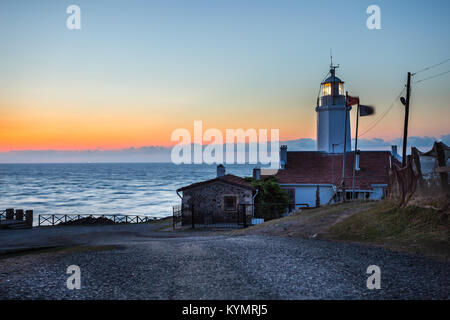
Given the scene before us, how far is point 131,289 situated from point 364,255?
21.4ft

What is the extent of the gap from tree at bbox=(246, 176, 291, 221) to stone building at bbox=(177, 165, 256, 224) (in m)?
1.59

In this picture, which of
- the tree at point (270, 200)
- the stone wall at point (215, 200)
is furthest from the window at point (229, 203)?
the tree at point (270, 200)

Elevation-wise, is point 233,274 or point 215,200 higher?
point 233,274

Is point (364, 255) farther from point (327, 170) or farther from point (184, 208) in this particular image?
point (327, 170)

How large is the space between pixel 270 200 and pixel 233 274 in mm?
20944

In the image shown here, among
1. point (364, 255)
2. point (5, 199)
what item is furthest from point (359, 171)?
point (5, 199)

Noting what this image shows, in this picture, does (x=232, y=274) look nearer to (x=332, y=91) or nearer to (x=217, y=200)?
(x=217, y=200)

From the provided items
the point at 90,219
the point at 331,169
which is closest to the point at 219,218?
the point at 331,169

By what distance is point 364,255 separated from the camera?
1047 centimetres

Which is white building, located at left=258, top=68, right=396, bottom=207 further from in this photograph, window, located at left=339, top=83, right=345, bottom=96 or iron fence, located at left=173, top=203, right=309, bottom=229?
iron fence, located at left=173, top=203, right=309, bottom=229

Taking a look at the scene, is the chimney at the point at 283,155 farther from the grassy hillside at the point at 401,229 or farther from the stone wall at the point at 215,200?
the grassy hillside at the point at 401,229

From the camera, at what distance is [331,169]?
1313 inches

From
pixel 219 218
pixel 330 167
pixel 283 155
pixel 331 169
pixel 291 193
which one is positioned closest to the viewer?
pixel 219 218

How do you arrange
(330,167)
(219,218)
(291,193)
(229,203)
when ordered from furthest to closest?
(330,167), (291,193), (229,203), (219,218)
